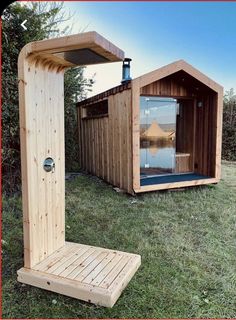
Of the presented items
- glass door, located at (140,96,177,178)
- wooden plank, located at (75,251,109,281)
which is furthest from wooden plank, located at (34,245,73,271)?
glass door, located at (140,96,177,178)

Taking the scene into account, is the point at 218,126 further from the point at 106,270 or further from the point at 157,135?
the point at 106,270

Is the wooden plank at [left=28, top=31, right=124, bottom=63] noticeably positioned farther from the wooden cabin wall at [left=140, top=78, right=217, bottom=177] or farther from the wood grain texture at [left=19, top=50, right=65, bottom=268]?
the wooden cabin wall at [left=140, top=78, right=217, bottom=177]

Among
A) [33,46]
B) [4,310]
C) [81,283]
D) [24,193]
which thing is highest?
[33,46]

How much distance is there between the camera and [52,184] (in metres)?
2.79

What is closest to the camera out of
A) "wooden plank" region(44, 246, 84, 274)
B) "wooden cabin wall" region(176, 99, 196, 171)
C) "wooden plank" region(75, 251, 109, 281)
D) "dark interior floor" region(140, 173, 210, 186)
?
"wooden plank" region(75, 251, 109, 281)

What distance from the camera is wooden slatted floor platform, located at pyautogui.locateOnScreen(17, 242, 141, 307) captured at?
2.26 metres

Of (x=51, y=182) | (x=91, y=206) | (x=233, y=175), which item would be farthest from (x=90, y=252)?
(x=233, y=175)

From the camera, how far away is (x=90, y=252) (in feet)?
9.66

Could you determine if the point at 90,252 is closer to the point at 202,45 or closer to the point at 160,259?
the point at 160,259

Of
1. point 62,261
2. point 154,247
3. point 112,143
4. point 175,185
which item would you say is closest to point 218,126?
point 175,185

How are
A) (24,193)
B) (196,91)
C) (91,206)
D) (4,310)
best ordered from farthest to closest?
(196,91) → (91,206) → (24,193) → (4,310)

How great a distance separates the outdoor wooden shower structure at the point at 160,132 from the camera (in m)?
5.21

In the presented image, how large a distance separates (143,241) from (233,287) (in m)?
1.17

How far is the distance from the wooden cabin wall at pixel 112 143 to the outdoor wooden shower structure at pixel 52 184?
7.93 ft
